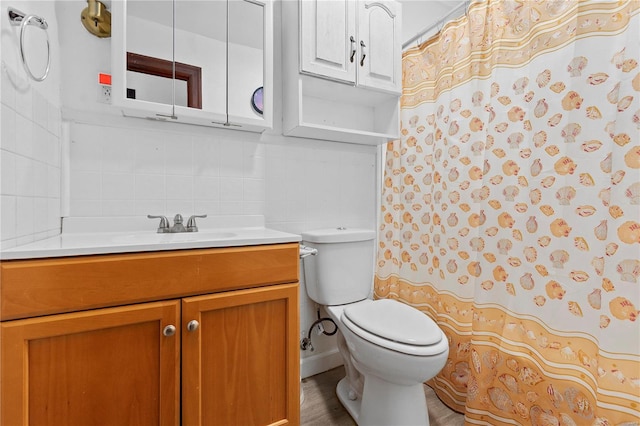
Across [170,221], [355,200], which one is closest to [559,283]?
[355,200]

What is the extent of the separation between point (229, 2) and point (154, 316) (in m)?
1.32

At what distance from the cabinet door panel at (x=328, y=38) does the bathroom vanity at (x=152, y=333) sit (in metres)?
0.87

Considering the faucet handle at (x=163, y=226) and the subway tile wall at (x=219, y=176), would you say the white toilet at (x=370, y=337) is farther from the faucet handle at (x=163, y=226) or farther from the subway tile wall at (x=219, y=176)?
the faucet handle at (x=163, y=226)

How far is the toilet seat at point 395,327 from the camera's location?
3.24ft

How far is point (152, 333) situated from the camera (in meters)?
0.84

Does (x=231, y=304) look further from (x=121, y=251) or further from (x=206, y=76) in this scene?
(x=206, y=76)

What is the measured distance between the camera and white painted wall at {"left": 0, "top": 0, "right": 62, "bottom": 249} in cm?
74

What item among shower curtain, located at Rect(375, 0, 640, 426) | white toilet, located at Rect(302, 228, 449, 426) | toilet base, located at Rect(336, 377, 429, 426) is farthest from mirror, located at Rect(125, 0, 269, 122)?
toilet base, located at Rect(336, 377, 429, 426)

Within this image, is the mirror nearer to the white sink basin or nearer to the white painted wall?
the white painted wall

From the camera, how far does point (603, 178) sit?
876 millimetres

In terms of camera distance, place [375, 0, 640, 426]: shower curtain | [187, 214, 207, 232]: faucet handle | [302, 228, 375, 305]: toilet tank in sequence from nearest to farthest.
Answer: [375, 0, 640, 426]: shower curtain → [187, 214, 207, 232]: faucet handle → [302, 228, 375, 305]: toilet tank

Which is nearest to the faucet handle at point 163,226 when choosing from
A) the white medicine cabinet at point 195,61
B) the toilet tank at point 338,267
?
the white medicine cabinet at point 195,61

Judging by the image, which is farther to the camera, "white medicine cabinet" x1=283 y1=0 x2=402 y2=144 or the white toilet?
"white medicine cabinet" x1=283 y1=0 x2=402 y2=144

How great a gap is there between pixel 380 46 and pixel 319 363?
5.72 ft
